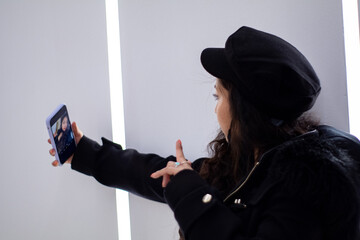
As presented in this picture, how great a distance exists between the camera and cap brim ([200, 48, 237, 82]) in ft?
3.25

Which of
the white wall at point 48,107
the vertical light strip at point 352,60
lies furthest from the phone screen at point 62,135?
the vertical light strip at point 352,60

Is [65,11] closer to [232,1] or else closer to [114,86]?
[114,86]

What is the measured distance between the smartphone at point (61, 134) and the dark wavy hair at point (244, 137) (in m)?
0.47

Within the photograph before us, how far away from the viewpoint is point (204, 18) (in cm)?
132

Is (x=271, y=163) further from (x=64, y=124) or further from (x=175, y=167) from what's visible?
(x=64, y=124)

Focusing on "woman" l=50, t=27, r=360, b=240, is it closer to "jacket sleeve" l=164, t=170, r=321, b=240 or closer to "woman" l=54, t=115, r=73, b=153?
"jacket sleeve" l=164, t=170, r=321, b=240

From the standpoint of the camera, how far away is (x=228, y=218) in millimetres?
896

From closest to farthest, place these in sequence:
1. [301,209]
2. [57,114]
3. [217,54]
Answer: [301,209] < [217,54] < [57,114]

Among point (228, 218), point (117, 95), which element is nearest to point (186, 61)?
point (117, 95)

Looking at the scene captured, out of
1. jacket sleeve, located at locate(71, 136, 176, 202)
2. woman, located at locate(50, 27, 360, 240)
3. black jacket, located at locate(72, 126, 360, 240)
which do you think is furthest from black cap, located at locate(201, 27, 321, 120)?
jacket sleeve, located at locate(71, 136, 176, 202)

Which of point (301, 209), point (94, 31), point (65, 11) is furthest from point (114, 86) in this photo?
point (301, 209)

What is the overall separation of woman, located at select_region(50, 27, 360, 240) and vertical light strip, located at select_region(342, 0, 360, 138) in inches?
6.9

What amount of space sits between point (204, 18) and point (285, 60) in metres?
0.48

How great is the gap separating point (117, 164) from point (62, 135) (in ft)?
0.69
